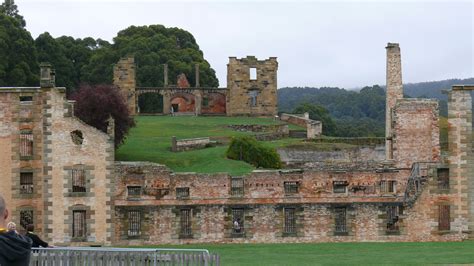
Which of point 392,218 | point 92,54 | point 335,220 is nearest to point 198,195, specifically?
point 335,220

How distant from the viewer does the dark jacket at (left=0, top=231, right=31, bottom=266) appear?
50.9 ft

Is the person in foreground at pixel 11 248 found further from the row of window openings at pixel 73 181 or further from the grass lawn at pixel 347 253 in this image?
the row of window openings at pixel 73 181

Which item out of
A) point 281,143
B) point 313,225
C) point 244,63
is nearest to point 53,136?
point 313,225

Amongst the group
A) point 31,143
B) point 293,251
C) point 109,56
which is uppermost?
point 109,56

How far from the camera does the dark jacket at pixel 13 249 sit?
15.5 m

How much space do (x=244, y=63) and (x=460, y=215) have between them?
123 ft

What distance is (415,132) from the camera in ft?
173

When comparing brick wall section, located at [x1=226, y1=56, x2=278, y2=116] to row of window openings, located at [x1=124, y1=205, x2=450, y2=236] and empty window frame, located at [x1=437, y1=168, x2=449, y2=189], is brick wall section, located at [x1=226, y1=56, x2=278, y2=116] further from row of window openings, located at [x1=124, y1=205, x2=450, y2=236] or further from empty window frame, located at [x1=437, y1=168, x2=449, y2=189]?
empty window frame, located at [x1=437, y1=168, x2=449, y2=189]

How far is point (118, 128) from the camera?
199ft

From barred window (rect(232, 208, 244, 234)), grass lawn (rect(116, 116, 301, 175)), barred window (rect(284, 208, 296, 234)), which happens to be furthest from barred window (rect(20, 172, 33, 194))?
barred window (rect(284, 208, 296, 234))

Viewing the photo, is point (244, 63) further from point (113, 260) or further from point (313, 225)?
point (113, 260)

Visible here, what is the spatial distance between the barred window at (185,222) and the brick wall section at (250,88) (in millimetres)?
35838

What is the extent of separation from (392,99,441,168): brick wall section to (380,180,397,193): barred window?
2332 millimetres

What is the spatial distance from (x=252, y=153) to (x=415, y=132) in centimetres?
986
